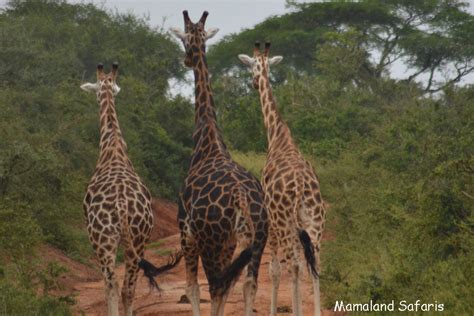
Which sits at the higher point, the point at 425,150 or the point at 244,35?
the point at 244,35

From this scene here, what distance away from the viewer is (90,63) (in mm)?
29891

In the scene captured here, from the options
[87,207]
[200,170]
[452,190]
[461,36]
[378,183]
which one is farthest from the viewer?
[461,36]

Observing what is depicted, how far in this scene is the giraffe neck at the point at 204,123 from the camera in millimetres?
9383

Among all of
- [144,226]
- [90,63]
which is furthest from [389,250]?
[90,63]

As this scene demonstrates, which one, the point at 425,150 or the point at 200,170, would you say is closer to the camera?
the point at 200,170

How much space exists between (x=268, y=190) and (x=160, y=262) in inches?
206

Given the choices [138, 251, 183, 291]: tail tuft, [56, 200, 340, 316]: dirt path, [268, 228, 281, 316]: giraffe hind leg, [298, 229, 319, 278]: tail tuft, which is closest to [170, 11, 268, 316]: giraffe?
[138, 251, 183, 291]: tail tuft

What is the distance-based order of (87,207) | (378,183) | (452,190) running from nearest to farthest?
(87,207) → (452,190) → (378,183)

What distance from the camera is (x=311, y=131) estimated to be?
22828 millimetres

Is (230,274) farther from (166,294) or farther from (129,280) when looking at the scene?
(166,294)

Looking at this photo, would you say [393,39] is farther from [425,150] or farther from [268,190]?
[268,190]

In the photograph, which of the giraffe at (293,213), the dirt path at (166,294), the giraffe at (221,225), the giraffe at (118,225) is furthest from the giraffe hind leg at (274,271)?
the giraffe at (221,225)

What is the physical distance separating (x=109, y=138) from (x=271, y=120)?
1566 millimetres

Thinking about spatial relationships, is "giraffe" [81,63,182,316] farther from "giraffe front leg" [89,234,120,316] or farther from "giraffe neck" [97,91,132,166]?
"giraffe neck" [97,91,132,166]
